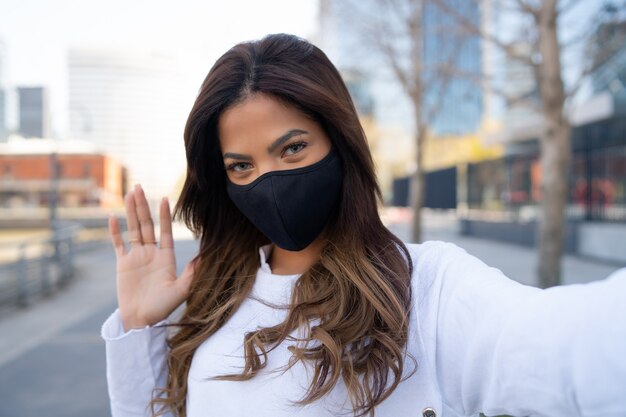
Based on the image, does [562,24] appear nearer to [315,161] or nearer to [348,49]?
[315,161]

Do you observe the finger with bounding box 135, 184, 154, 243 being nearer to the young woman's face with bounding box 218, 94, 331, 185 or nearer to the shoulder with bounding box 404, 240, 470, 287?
the young woman's face with bounding box 218, 94, 331, 185

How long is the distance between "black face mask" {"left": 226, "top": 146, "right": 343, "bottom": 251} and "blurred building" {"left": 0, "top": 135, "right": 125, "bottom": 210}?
45277 millimetres

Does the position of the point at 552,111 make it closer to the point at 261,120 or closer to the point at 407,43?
the point at 261,120

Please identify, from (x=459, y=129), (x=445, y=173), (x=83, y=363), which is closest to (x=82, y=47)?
(x=459, y=129)

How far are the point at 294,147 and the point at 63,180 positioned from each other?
5748 cm

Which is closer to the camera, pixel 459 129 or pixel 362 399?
pixel 362 399

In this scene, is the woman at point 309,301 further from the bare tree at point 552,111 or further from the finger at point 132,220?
the bare tree at point 552,111

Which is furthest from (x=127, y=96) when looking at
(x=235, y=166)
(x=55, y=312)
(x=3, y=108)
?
(x=235, y=166)

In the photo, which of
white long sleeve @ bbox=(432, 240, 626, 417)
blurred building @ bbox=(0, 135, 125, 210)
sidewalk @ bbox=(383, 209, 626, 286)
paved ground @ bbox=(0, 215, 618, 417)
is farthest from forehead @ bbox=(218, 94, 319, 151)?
blurred building @ bbox=(0, 135, 125, 210)

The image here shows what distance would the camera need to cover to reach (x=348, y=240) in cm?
136

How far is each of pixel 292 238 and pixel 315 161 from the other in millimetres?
207

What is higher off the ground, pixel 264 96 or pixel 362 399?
pixel 264 96

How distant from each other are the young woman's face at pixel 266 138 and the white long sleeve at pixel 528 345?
43 centimetres

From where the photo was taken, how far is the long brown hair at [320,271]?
116 centimetres
